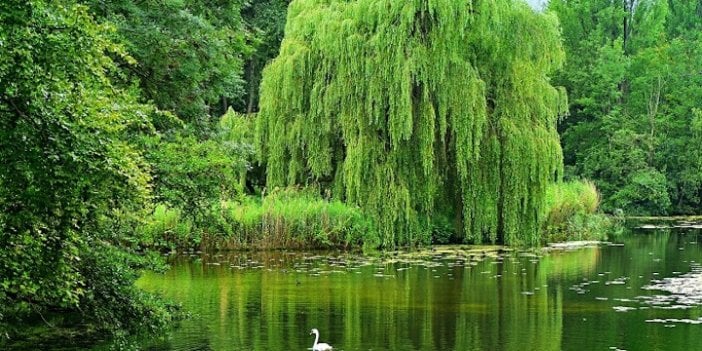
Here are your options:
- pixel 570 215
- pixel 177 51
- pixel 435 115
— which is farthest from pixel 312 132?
pixel 177 51

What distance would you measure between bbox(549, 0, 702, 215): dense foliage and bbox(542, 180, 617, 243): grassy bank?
15.3m

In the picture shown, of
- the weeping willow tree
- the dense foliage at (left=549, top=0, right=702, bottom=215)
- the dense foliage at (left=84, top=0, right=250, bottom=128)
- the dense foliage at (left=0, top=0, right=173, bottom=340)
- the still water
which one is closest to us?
the dense foliage at (left=0, top=0, right=173, bottom=340)

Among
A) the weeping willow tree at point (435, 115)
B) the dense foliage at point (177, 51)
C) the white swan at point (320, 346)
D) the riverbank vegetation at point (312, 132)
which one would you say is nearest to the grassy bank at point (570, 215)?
the riverbank vegetation at point (312, 132)

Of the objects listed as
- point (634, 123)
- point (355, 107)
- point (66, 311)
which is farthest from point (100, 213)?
point (634, 123)

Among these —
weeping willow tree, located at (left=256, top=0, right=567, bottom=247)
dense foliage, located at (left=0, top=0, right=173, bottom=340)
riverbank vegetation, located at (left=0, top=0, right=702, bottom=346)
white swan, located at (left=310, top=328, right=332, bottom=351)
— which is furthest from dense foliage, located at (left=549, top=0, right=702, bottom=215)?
dense foliage, located at (left=0, top=0, right=173, bottom=340)

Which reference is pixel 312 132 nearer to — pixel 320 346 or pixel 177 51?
pixel 177 51

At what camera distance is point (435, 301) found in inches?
697

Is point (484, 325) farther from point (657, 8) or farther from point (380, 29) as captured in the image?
point (657, 8)

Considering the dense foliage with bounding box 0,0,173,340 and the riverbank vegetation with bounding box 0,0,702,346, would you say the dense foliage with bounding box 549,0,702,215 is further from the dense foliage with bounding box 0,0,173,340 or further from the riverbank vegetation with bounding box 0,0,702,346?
the dense foliage with bounding box 0,0,173,340

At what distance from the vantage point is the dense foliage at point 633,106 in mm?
48469

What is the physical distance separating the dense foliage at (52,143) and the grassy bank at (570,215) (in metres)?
20.2

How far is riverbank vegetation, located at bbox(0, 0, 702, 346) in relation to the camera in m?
7.88

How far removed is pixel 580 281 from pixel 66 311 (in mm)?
11092

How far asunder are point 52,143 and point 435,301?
437 inches
